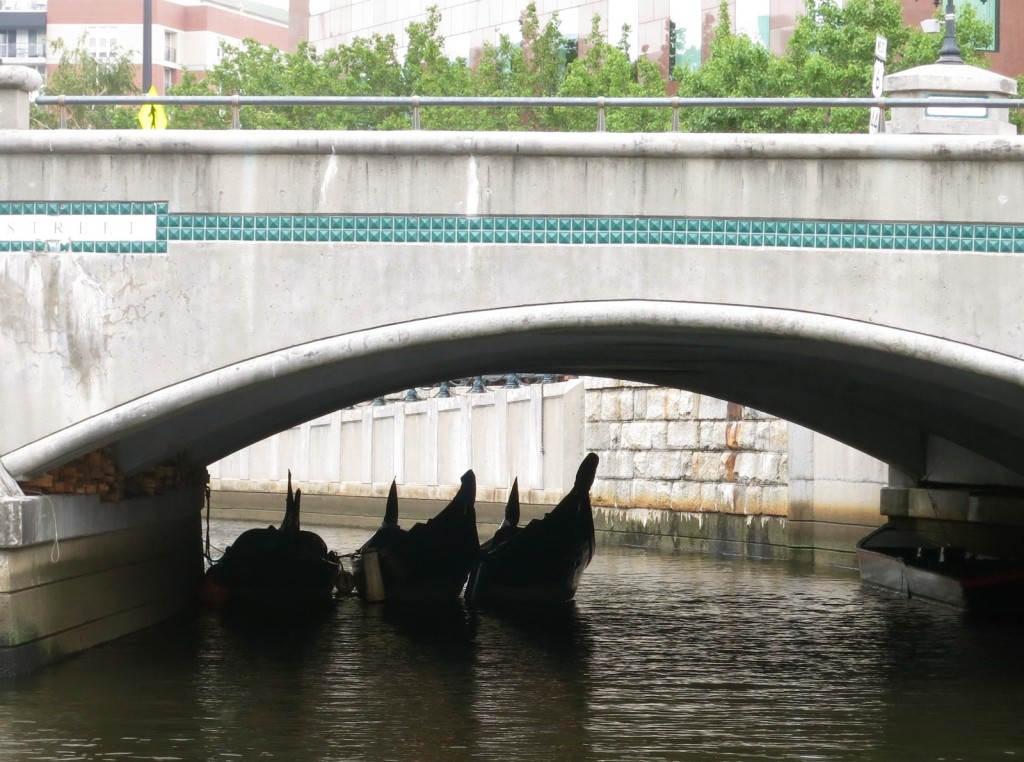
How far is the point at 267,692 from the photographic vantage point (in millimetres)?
14633

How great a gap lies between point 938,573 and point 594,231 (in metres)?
10.3

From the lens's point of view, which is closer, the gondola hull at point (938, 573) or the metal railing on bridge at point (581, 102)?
the metal railing on bridge at point (581, 102)

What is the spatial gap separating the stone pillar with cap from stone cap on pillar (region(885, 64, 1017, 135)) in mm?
7179

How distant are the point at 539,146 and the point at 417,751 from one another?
187 inches

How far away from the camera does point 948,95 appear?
45.7ft

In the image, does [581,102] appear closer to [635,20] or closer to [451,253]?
[451,253]

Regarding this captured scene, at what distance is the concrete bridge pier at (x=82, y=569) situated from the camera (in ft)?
44.1

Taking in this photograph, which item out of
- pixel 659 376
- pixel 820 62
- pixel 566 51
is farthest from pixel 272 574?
pixel 566 51

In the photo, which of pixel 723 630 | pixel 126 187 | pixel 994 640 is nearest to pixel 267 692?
pixel 126 187

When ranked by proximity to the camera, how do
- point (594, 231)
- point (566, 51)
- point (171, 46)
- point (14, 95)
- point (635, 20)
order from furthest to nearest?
point (171, 46)
point (635, 20)
point (566, 51)
point (14, 95)
point (594, 231)

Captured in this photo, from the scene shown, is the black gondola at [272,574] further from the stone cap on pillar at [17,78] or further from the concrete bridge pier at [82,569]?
the stone cap on pillar at [17,78]

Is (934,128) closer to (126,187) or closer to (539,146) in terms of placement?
(539,146)

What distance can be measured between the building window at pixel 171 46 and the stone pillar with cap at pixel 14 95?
64.7 m

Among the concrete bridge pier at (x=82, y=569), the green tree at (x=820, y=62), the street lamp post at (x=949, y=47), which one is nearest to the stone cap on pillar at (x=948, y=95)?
the street lamp post at (x=949, y=47)
